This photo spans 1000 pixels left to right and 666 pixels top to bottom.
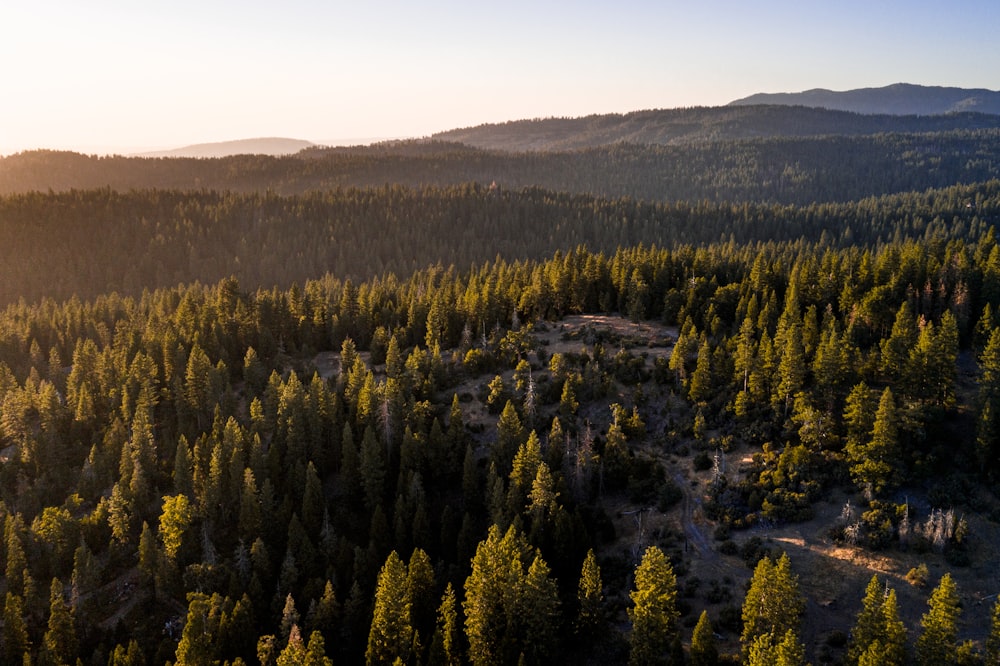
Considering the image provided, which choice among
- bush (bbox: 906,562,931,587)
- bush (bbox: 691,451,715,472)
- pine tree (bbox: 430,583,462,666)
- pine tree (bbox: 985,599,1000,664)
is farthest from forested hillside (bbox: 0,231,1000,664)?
bush (bbox: 906,562,931,587)

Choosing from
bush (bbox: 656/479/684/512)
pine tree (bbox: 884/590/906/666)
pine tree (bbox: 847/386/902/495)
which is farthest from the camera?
bush (bbox: 656/479/684/512)

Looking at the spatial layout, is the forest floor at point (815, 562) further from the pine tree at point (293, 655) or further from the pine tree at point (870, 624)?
the pine tree at point (293, 655)

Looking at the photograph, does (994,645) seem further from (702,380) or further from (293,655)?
(293,655)

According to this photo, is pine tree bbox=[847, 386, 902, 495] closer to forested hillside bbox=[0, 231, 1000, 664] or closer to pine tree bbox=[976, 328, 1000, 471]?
forested hillside bbox=[0, 231, 1000, 664]

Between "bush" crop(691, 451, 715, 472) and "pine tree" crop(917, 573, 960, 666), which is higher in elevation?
"pine tree" crop(917, 573, 960, 666)

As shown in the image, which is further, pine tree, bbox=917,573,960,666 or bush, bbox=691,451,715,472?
bush, bbox=691,451,715,472

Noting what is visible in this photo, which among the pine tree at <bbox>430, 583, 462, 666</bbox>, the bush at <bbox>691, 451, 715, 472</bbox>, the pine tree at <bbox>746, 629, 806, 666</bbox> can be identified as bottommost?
the pine tree at <bbox>430, 583, 462, 666</bbox>

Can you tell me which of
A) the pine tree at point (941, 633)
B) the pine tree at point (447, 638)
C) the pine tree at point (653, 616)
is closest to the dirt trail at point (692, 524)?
the pine tree at point (653, 616)
